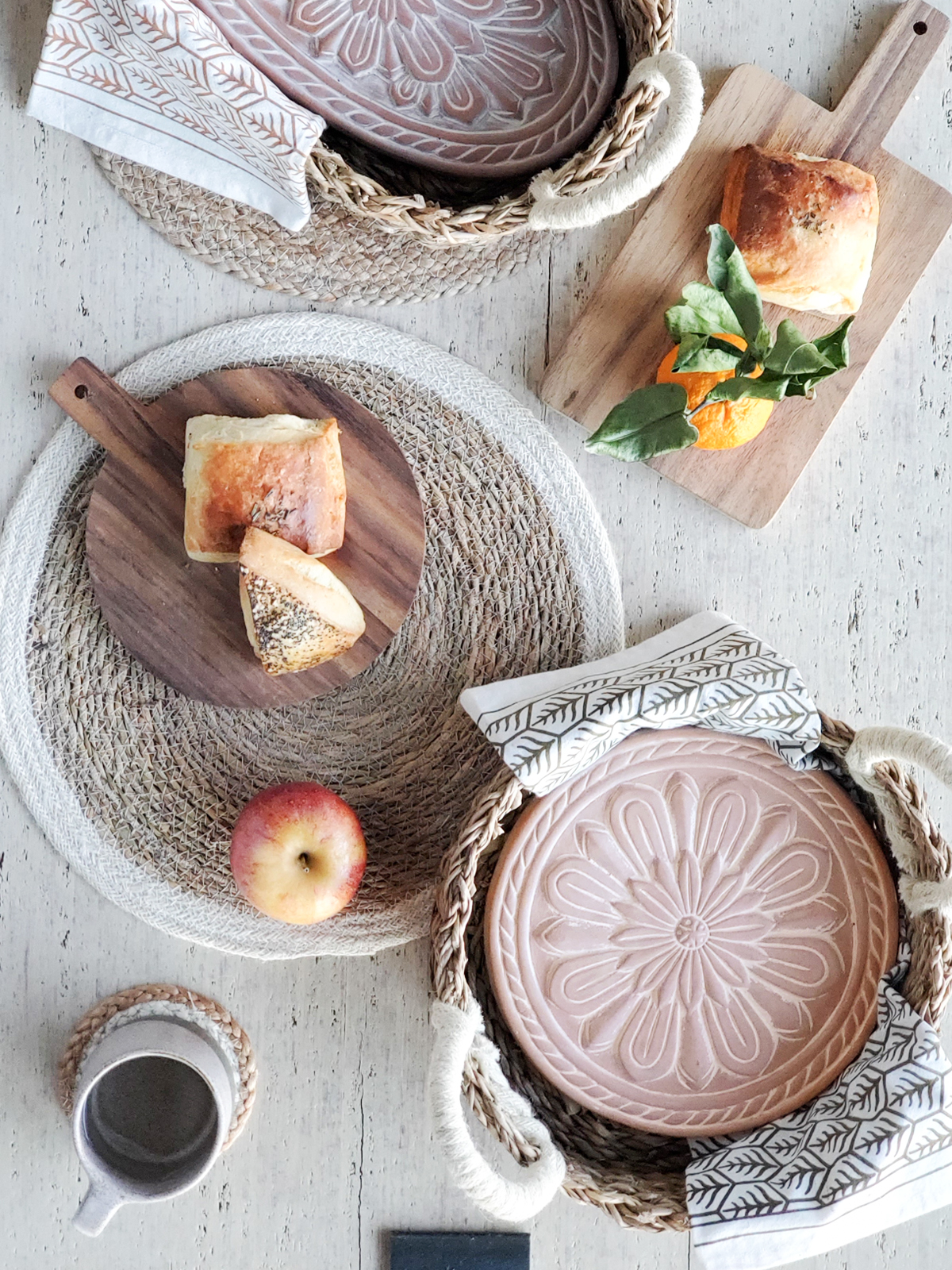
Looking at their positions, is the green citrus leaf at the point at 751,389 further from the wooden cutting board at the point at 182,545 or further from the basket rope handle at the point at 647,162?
the wooden cutting board at the point at 182,545

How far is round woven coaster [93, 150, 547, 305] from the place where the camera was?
3.20 feet

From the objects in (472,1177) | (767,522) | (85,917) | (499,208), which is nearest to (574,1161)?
(472,1177)

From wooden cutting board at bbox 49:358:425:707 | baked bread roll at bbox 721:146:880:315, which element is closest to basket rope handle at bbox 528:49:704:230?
baked bread roll at bbox 721:146:880:315

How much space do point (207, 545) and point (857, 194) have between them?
64 cm

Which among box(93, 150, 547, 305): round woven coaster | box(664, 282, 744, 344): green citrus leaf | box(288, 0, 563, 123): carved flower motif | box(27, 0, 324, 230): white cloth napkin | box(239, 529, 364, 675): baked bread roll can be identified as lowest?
box(239, 529, 364, 675): baked bread roll

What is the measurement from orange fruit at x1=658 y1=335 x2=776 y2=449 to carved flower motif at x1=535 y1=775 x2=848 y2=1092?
30 centimetres

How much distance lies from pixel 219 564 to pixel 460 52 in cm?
51

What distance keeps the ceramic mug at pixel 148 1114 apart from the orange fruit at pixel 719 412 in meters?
0.69

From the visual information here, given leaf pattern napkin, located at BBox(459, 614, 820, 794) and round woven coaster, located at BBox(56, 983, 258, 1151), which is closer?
leaf pattern napkin, located at BBox(459, 614, 820, 794)

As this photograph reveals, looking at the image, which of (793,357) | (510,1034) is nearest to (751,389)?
(793,357)

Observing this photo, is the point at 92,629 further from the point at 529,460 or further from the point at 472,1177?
the point at 472,1177

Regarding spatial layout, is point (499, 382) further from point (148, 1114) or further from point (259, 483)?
point (148, 1114)

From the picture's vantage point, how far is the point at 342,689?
1.00 meters

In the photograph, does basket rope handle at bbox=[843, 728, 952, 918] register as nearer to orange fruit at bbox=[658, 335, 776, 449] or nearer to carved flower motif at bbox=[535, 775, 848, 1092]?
carved flower motif at bbox=[535, 775, 848, 1092]
